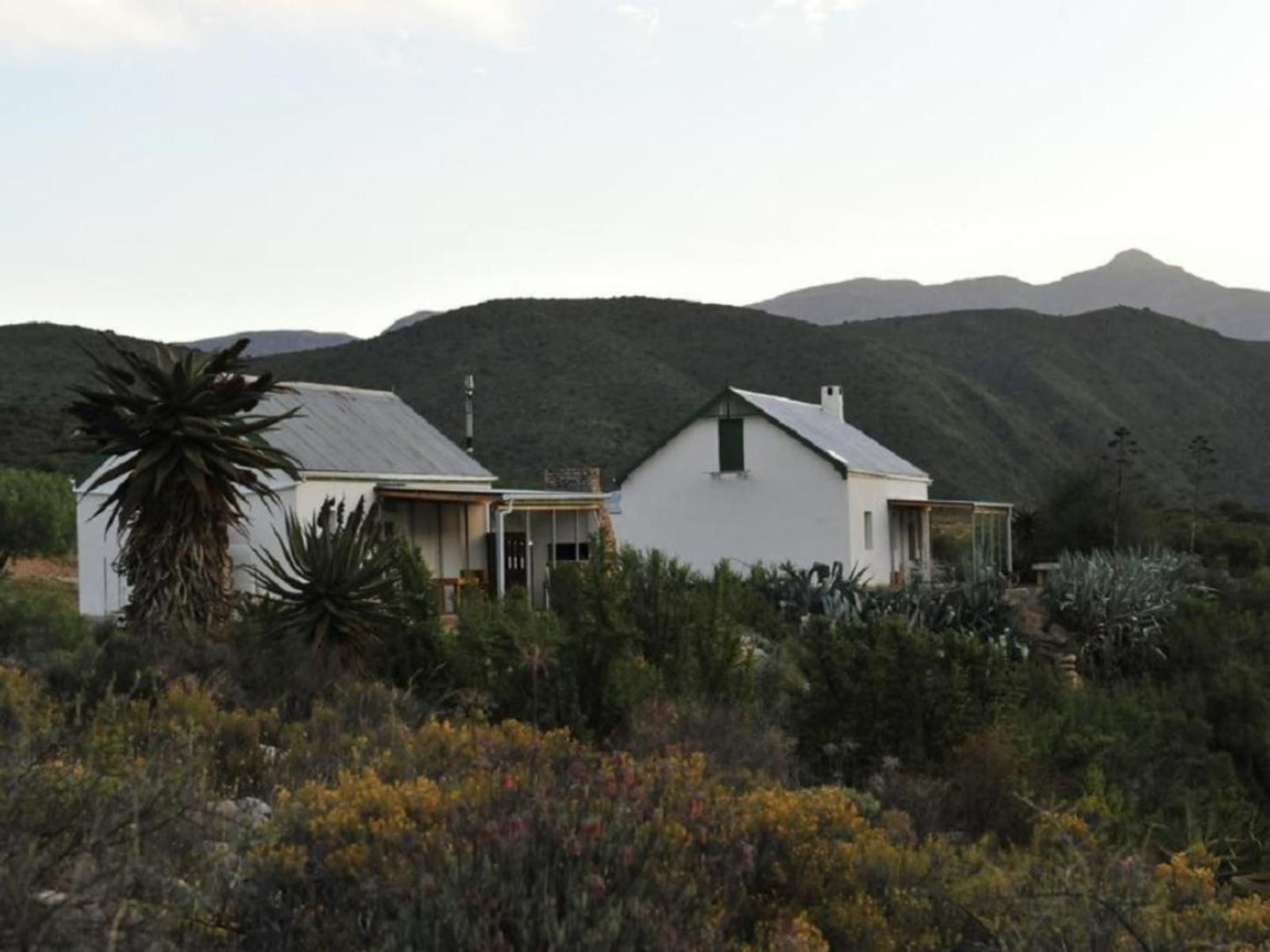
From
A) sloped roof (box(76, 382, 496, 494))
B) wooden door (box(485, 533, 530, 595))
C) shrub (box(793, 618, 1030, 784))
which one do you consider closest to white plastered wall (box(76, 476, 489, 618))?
sloped roof (box(76, 382, 496, 494))

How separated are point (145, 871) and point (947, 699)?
27.3 feet

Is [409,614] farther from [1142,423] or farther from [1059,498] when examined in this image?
[1142,423]

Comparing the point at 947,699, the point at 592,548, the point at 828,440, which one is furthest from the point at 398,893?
the point at 828,440

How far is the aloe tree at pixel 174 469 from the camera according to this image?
1317cm

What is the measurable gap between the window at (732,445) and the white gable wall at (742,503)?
0.35ft

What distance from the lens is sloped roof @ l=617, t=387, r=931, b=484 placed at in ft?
93.6

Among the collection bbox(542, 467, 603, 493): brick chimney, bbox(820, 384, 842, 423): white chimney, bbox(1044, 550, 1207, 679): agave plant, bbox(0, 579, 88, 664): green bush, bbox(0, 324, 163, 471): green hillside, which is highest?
bbox(0, 324, 163, 471): green hillside

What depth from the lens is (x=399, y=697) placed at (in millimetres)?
10641

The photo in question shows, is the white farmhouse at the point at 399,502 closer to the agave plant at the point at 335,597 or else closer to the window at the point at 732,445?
the window at the point at 732,445

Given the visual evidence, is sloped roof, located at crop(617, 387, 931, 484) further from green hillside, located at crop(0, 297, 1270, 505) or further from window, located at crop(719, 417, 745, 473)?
green hillside, located at crop(0, 297, 1270, 505)

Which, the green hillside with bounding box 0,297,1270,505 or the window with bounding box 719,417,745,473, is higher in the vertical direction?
the green hillside with bounding box 0,297,1270,505

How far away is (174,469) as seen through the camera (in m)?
13.3

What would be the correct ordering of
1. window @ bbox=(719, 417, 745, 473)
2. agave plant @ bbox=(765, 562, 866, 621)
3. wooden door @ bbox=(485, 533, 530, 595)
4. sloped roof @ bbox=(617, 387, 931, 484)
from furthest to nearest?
window @ bbox=(719, 417, 745, 473) < sloped roof @ bbox=(617, 387, 931, 484) < wooden door @ bbox=(485, 533, 530, 595) < agave plant @ bbox=(765, 562, 866, 621)

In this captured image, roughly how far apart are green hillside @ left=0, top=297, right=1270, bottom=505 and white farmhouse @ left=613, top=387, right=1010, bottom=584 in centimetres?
2103
